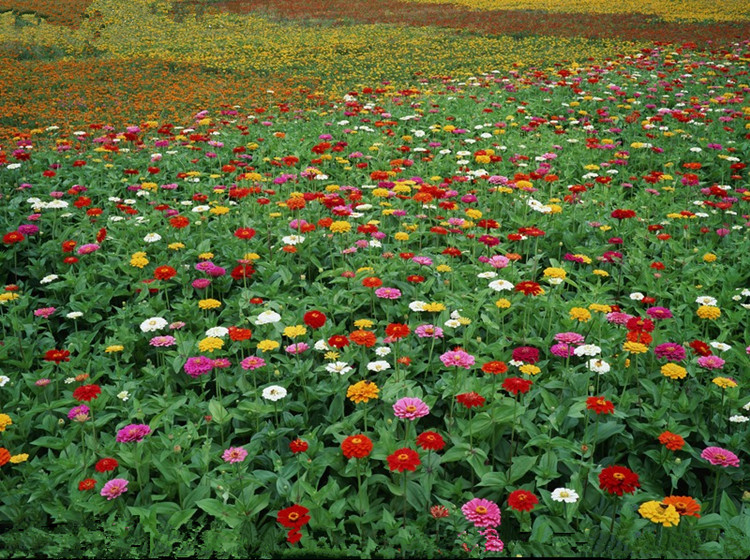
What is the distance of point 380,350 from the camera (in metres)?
3.00

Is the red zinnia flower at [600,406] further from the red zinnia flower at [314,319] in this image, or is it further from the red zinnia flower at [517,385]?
Answer: the red zinnia flower at [314,319]

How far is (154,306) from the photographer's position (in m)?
3.79

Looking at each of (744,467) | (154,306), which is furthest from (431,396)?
(154,306)

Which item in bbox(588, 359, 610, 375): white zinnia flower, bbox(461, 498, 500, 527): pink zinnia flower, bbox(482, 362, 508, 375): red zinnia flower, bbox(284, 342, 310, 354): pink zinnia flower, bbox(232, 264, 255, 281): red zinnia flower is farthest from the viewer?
bbox(232, 264, 255, 281): red zinnia flower

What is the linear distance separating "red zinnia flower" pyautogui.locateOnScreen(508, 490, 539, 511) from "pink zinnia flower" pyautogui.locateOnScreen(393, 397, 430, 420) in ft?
1.49

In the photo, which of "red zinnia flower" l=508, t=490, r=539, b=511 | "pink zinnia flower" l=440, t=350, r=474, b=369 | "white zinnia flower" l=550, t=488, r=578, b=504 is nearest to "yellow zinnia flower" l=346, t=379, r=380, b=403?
"pink zinnia flower" l=440, t=350, r=474, b=369

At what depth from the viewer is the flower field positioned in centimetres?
221

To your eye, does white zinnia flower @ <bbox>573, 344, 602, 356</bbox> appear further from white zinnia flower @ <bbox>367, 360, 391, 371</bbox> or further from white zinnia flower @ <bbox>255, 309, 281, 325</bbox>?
white zinnia flower @ <bbox>255, 309, 281, 325</bbox>

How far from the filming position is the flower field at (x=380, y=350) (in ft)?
7.25

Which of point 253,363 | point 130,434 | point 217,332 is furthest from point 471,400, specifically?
point 217,332

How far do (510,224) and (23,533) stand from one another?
4198 mm

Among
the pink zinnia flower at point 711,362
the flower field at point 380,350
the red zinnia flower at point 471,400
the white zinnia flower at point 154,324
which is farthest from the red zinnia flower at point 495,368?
the white zinnia flower at point 154,324

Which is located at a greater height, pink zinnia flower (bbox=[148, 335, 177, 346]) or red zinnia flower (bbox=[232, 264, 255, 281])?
red zinnia flower (bbox=[232, 264, 255, 281])

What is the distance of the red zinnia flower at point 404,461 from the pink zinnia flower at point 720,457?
4.03ft
